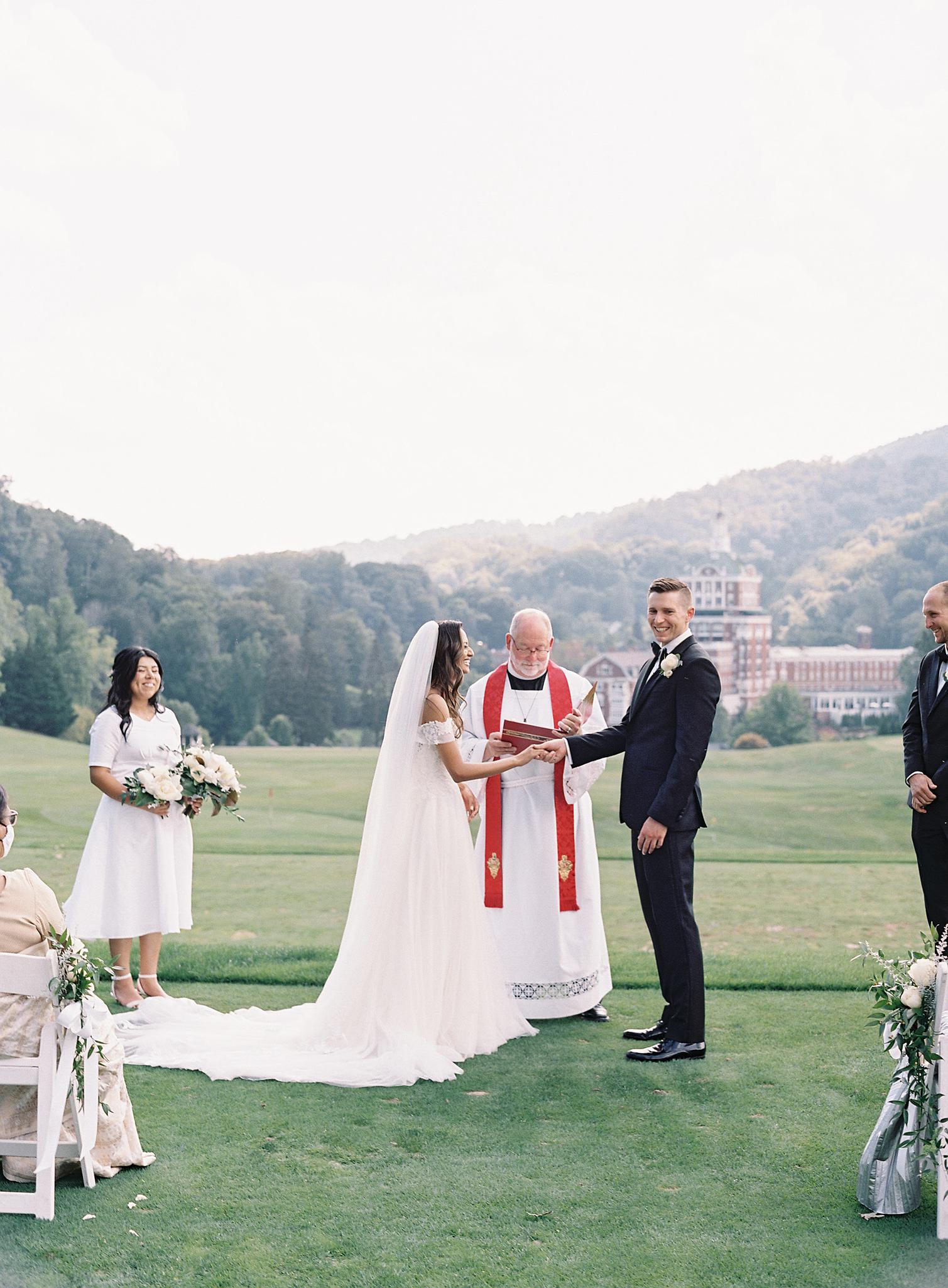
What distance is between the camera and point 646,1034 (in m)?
6.16

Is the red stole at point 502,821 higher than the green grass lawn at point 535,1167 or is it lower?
higher

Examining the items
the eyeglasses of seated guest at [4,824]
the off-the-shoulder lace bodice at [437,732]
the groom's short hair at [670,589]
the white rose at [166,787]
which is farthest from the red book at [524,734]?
the eyeglasses of seated guest at [4,824]

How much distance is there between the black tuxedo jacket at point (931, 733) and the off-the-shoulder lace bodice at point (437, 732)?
2.12 meters

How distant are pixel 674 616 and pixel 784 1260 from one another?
2887mm

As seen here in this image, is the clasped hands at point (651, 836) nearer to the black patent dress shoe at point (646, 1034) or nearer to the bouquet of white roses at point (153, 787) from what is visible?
the black patent dress shoe at point (646, 1034)

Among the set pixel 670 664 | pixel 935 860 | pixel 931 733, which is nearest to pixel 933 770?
pixel 931 733

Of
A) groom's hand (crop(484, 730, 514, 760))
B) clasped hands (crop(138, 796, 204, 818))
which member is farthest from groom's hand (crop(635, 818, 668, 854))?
clasped hands (crop(138, 796, 204, 818))

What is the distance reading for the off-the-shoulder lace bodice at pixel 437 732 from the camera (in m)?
6.00

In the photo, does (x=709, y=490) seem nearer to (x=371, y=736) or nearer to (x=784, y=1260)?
(x=371, y=736)

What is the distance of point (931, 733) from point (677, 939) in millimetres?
1519

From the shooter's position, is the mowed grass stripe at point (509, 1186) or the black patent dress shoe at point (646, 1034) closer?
the mowed grass stripe at point (509, 1186)

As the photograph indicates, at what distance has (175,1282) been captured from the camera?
358 centimetres

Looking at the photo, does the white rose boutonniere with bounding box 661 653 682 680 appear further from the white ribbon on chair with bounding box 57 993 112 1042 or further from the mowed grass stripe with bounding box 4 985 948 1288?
the white ribbon on chair with bounding box 57 993 112 1042

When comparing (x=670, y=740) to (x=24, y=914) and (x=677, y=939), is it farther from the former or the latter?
(x=24, y=914)
